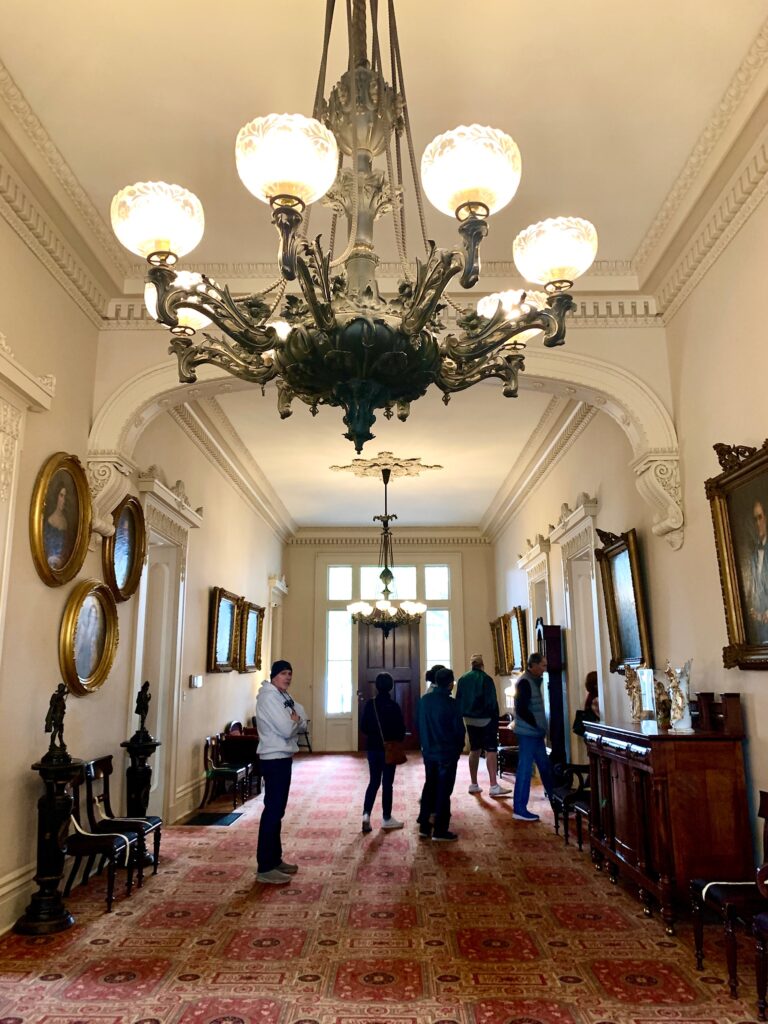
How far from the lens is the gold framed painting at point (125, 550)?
20.3 ft

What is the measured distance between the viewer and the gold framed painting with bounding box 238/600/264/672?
11117 millimetres

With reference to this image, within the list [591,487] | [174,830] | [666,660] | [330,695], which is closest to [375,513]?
[330,695]

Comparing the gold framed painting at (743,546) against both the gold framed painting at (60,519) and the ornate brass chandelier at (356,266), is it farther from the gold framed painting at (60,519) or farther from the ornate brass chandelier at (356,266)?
the gold framed painting at (60,519)

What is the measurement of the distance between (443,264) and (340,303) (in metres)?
0.48

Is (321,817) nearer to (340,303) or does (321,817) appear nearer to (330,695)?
(340,303)

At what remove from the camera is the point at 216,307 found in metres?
2.68

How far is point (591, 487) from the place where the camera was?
8.12 metres

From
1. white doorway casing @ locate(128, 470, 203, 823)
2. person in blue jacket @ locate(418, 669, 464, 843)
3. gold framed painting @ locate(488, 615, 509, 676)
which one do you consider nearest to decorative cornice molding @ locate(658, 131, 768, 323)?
person in blue jacket @ locate(418, 669, 464, 843)

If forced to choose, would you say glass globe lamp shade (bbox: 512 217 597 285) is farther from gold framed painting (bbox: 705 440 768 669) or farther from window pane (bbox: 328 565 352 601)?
window pane (bbox: 328 565 352 601)

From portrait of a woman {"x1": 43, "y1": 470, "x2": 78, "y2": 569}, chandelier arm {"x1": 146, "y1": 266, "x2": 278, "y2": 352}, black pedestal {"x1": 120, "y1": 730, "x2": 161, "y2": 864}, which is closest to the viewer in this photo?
chandelier arm {"x1": 146, "y1": 266, "x2": 278, "y2": 352}

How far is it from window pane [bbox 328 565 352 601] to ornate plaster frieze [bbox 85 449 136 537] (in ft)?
35.5

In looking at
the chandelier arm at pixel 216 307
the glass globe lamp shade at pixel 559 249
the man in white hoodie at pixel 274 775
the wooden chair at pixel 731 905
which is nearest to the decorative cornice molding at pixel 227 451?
the man in white hoodie at pixel 274 775

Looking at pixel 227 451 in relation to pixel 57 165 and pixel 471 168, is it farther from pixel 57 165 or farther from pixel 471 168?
pixel 471 168

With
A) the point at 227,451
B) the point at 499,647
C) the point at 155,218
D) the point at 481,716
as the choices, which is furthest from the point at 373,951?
the point at 499,647
